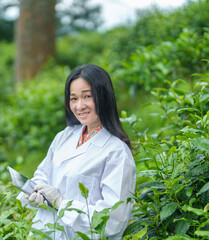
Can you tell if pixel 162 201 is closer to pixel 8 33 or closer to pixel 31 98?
pixel 31 98

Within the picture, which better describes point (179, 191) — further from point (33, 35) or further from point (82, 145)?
point (33, 35)

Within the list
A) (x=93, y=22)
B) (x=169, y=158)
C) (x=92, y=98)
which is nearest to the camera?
(x=169, y=158)

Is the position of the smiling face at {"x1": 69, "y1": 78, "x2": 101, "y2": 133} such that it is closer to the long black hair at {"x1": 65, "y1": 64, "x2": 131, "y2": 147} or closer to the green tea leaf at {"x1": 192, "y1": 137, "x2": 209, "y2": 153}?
the long black hair at {"x1": 65, "y1": 64, "x2": 131, "y2": 147}

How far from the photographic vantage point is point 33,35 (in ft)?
21.6

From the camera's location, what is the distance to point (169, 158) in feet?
5.48

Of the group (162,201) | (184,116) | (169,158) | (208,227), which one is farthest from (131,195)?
(184,116)

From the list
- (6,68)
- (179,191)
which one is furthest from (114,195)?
(6,68)

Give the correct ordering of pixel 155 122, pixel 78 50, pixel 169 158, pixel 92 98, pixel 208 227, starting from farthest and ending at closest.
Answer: pixel 78 50 → pixel 155 122 → pixel 92 98 → pixel 169 158 → pixel 208 227

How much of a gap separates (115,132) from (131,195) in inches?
13.7

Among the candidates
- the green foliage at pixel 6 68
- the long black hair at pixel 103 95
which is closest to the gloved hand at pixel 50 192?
the long black hair at pixel 103 95

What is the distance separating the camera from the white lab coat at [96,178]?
1.59 meters

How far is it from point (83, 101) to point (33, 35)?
5203mm

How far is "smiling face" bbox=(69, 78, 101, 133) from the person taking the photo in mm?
1779

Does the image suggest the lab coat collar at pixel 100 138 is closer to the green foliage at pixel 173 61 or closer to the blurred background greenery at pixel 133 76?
the blurred background greenery at pixel 133 76
